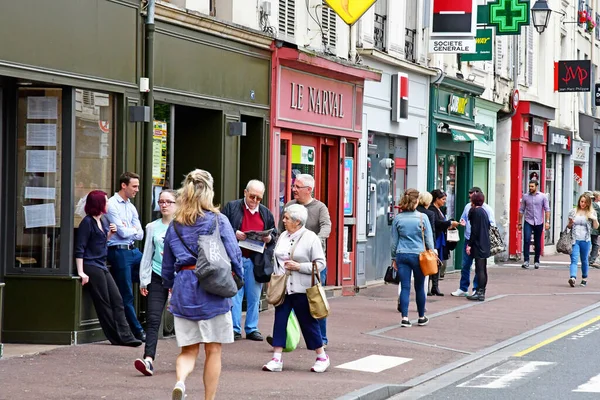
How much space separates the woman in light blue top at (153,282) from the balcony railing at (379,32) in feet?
36.7

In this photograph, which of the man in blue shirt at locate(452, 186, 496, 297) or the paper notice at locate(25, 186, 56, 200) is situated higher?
the paper notice at locate(25, 186, 56, 200)

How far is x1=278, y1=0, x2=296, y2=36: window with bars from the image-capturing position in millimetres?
18547

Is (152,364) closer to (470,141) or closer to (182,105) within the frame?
(182,105)

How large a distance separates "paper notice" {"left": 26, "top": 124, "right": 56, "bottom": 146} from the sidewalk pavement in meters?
2.14

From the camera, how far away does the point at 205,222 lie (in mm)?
9133

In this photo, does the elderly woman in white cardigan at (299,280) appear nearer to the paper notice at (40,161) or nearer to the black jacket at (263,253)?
the black jacket at (263,253)

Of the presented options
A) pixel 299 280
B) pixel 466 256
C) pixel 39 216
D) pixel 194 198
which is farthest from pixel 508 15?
pixel 194 198

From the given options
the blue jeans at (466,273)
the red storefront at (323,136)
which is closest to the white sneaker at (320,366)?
the red storefront at (323,136)

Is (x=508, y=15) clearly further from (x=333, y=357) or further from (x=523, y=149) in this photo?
(x=333, y=357)

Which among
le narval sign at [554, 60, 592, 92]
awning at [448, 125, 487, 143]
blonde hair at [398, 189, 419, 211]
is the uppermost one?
le narval sign at [554, 60, 592, 92]

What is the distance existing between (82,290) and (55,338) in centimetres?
55

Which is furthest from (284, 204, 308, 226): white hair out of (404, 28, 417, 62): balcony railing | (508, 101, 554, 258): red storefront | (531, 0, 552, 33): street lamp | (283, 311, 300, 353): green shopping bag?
(508, 101, 554, 258): red storefront

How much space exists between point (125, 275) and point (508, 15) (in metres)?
16.3

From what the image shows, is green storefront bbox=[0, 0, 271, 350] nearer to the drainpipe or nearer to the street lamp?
the drainpipe
